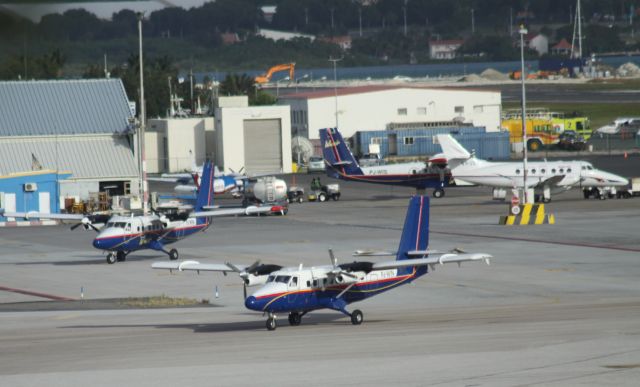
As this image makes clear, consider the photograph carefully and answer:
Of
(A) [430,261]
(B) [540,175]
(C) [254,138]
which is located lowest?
(A) [430,261]

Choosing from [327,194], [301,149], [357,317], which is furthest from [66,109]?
[357,317]

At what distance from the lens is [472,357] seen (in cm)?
2720

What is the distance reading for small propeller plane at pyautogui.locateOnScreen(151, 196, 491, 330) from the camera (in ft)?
108

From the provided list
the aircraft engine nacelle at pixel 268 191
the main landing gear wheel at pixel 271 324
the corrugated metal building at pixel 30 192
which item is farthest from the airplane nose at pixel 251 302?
the aircraft engine nacelle at pixel 268 191

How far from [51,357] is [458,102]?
4131 inches

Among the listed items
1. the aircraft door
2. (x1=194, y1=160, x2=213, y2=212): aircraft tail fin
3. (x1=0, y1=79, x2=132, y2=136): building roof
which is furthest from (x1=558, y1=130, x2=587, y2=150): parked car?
the aircraft door

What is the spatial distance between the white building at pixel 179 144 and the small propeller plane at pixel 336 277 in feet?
265

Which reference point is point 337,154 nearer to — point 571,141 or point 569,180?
point 569,180

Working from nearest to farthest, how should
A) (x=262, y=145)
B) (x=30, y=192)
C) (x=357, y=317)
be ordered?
(x=357, y=317), (x=30, y=192), (x=262, y=145)

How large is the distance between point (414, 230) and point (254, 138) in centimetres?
7697

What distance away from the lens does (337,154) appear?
287 feet

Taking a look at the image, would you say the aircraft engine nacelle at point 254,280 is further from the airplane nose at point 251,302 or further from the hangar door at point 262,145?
the hangar door at point 262,145

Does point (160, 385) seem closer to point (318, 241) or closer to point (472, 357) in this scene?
point (472, 357)

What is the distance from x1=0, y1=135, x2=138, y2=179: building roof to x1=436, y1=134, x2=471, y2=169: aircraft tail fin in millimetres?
25110
